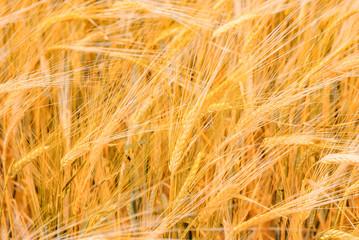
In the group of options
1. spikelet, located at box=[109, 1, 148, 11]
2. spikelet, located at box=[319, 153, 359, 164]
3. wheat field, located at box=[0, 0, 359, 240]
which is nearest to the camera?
spikelet, located at box=[319, 153, 359, 164]

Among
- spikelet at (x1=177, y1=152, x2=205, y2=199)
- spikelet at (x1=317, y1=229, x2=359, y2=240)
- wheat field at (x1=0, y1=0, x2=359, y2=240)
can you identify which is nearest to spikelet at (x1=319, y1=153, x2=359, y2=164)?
wheat field at (x1=0, y1=0, x2=359, y2=240)

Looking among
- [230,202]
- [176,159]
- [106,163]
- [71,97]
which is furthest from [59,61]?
[230,202]

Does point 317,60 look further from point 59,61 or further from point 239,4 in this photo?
point 59,61

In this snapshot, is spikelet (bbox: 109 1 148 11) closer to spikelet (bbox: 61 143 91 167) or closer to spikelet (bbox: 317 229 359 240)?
spikelet (bbox: 61 143 91 167)

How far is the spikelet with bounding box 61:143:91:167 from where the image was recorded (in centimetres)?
86

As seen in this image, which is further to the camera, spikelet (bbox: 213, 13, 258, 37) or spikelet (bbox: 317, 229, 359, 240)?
spikelet (bbox: 213, 13, 258, 37)

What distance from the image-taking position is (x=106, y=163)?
1093 mm

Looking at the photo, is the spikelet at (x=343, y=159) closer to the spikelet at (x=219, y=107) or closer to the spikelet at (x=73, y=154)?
the spikelet at (x=219, y=107)

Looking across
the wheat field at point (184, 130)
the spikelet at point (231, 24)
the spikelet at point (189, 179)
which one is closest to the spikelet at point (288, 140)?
the wheat field at point (184, 130)

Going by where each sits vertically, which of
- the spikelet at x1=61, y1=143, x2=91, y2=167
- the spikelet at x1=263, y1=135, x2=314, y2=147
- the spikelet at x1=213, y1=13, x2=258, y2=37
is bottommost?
the spikelet at x1=61, y1=143, x2=91, y2=167

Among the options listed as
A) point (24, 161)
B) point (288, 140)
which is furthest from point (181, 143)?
point (24, 161)

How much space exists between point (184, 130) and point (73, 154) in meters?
0.23

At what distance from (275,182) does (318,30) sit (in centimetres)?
39

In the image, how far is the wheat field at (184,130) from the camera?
0.86 m
